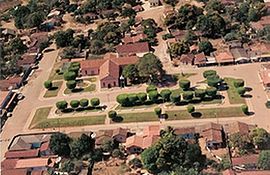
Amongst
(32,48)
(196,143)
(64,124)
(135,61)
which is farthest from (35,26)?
(196,143)

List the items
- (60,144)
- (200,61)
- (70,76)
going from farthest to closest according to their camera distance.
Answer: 1. (200,61)
2. (70,76)
3. (60,144)

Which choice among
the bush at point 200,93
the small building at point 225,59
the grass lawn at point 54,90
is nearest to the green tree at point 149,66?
the bush at point 200,93

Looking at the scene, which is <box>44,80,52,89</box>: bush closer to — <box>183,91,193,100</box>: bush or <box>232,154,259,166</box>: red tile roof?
<box>183,91,193,100</box>: bush

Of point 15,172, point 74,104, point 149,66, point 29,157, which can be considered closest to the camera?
point 15,172

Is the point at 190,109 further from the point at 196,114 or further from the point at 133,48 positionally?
the point at 133,48

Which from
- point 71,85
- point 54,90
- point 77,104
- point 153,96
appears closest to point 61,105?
point 77,104

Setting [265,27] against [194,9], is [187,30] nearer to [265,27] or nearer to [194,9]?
[194,9]

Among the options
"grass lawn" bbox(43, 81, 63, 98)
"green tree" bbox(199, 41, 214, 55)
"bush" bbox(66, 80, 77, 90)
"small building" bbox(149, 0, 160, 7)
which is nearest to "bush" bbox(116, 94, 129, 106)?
"bush" bbox(66, 80, 77, 90)
